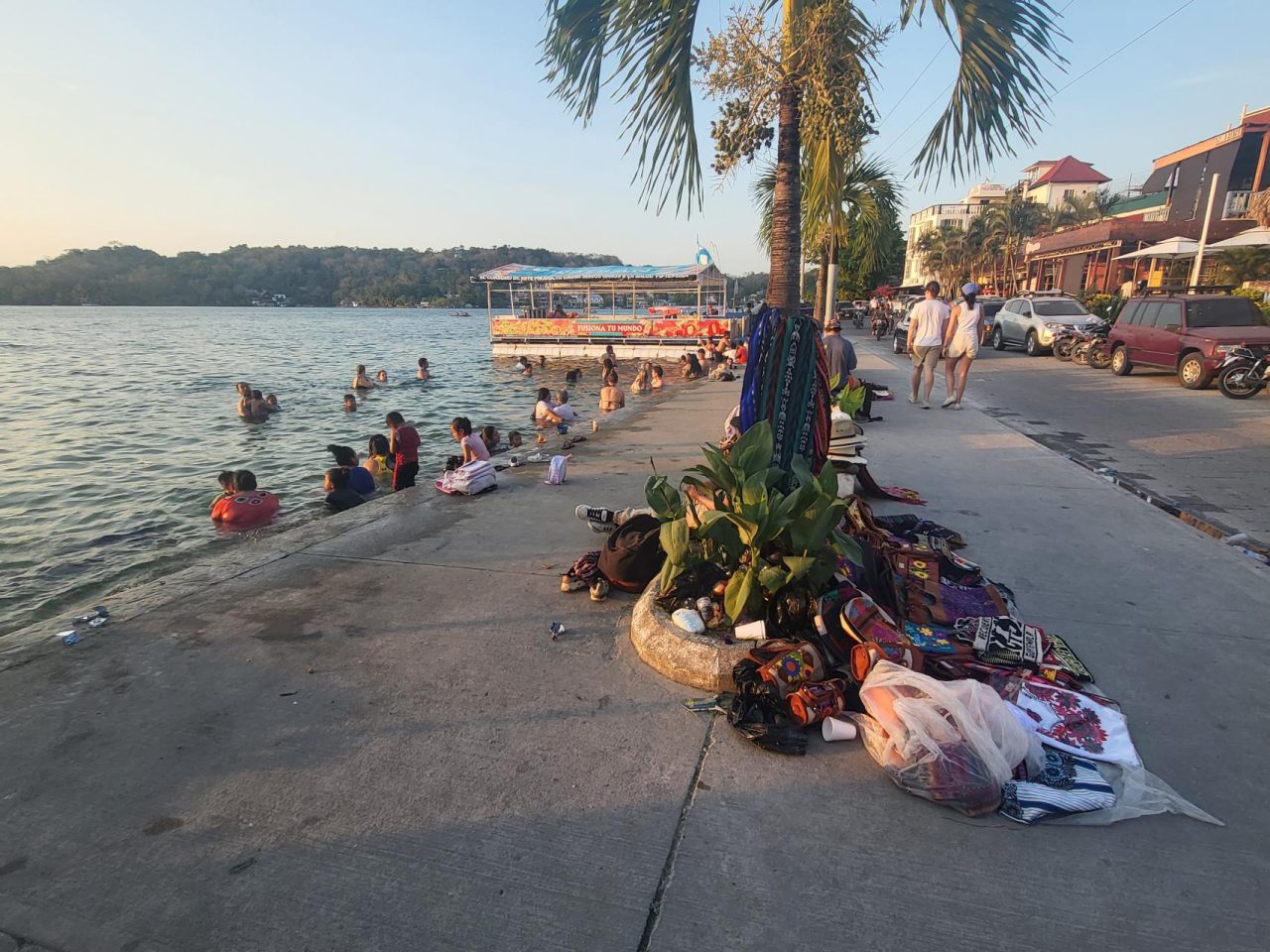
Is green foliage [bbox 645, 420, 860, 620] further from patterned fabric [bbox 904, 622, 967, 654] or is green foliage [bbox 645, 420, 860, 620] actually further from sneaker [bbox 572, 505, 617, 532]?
sneaker [bbox 572, 505, 617, 532]

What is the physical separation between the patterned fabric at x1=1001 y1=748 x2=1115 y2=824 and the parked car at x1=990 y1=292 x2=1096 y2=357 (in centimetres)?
1923

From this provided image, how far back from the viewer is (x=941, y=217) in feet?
259

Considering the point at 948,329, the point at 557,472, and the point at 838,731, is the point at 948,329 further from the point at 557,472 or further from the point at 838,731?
the point at 838,731

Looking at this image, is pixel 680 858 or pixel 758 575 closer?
pixel 680 858

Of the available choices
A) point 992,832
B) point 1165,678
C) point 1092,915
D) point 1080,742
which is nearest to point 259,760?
point 992,832

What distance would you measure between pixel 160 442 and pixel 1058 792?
16189 mm

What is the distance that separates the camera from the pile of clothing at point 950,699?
241cm

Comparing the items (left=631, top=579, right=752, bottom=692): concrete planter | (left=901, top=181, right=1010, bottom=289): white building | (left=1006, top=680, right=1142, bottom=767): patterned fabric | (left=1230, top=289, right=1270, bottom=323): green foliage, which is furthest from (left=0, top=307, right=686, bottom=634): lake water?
(left=901, top=181, right=1010, bottom=289): white building

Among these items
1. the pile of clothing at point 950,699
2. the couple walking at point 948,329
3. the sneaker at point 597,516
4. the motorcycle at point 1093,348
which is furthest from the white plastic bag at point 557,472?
the motorcycle at point 1093,348

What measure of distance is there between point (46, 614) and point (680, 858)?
613cm

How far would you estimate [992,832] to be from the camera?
2.30m

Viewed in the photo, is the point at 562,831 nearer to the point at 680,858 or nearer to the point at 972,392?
the point at 680,858

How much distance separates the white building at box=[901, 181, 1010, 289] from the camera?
77125 millimetres

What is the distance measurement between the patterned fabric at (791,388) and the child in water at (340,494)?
17.1 feet
